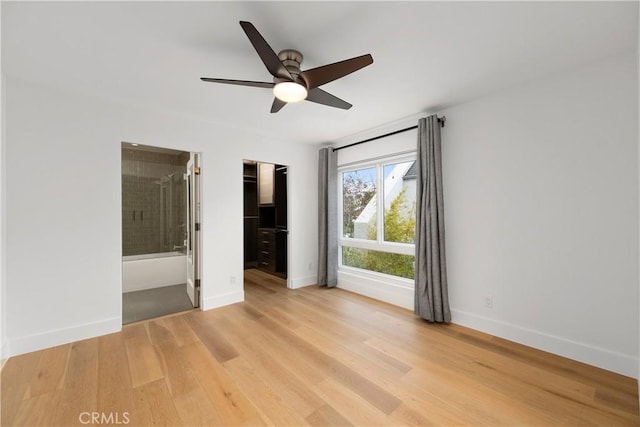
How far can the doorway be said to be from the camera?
5.18m

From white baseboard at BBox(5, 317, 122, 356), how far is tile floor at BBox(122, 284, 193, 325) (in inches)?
10.8

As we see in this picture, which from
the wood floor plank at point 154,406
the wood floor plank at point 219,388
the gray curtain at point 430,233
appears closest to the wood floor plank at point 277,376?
the wood floor plank at point 219,388

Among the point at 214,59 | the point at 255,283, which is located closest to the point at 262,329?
the point at 255,283

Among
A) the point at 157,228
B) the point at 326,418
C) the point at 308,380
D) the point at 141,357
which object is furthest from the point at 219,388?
the point at 157,228

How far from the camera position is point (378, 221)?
153 inches

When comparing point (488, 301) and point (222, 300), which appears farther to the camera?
point (222, 300)

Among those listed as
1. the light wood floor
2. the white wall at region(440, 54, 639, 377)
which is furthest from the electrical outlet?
the light wood floor

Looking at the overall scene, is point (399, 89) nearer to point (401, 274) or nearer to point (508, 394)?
point (401, 274)

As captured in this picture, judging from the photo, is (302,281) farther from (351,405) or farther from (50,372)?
(50,372)

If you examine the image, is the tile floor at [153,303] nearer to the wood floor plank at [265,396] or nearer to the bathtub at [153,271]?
the bathtub at [153,271]

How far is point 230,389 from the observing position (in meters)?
1.85

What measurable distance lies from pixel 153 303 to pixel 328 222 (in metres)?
2.70

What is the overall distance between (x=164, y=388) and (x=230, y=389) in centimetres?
46

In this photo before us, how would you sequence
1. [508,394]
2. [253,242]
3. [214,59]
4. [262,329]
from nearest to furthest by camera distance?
1. [508,394]
2. [214,59]
3. [262,329]
4. [253,242]
